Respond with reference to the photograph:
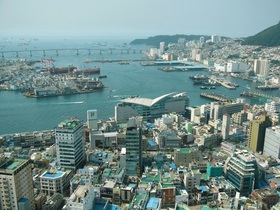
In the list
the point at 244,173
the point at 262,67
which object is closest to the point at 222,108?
the point at 244,173

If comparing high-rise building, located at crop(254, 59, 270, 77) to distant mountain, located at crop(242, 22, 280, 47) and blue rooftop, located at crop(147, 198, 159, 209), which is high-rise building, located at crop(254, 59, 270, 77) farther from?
blue rooftop, located at crop(147, 198, 159, 209)

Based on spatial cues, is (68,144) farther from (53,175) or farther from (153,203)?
(153,203)

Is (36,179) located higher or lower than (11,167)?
lower

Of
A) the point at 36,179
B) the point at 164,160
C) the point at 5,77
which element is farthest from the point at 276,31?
the point at 36,179

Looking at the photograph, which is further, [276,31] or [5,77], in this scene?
[276,31]

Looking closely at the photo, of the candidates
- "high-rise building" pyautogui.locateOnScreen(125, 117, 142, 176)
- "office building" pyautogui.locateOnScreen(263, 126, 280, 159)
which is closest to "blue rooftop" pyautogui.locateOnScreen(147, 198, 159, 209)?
"high-rise building" pyautogui.locateOnScreen(125, 117, 142, 176)

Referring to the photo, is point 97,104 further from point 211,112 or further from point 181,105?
point 211,112
